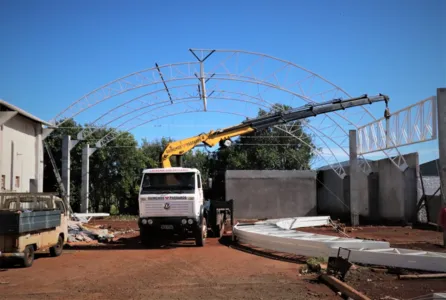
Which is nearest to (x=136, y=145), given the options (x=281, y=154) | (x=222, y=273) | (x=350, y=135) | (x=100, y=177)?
(x=100, y=177)

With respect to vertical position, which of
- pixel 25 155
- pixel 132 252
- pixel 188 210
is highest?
pixel 25 155

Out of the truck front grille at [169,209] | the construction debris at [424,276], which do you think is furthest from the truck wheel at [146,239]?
the construction debris at [424,276]

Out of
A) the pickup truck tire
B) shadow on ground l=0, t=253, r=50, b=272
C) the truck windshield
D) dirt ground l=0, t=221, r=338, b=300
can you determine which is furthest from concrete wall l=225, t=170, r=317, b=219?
shadow on ground l=0, t=253, r=50, b=272

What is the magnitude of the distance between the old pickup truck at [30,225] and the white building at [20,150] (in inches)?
267

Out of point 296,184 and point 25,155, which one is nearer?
point 25,155

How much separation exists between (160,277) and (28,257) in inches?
167

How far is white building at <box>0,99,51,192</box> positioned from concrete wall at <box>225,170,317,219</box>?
13789 mm

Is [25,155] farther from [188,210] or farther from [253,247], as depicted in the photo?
[253,247]

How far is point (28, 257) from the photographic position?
12133 millimetres

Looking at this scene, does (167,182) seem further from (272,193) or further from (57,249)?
(272,193)

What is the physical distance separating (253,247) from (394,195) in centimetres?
1404

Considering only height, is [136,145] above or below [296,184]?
above

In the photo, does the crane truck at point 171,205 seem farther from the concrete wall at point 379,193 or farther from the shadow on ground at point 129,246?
the concrete wall at point 379,193

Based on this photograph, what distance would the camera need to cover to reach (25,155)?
25094 millimetres
